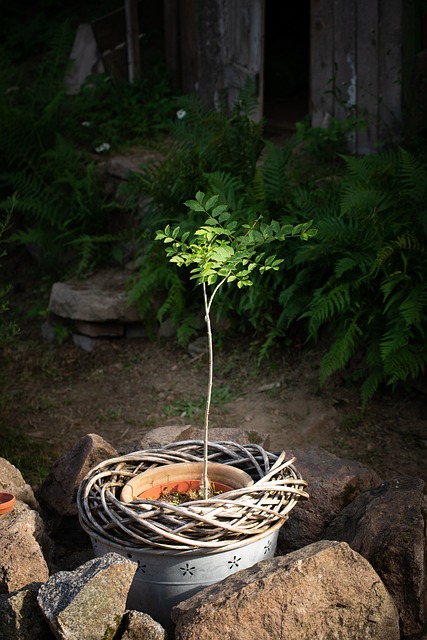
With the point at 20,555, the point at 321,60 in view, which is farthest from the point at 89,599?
the point at 321,60

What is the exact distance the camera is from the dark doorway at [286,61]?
9641mm

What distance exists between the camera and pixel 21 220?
806cm

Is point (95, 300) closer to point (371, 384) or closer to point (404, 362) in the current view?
point (371, 384)

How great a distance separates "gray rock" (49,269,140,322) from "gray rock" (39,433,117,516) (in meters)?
2.91

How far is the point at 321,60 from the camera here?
6938mm

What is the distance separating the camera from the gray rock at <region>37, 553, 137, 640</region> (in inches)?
93.0

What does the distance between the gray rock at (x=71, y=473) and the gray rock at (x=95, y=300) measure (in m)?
2.91

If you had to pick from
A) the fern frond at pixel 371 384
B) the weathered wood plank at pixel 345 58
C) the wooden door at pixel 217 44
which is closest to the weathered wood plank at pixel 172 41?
the wooden door at pixel 217 44

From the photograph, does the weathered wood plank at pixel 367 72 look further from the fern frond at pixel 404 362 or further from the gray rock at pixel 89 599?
the gray rock at pixel 89 599

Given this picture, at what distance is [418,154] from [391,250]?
1.67m

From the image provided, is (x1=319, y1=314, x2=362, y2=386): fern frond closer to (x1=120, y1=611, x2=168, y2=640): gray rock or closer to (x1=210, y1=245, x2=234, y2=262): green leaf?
(x1=210, y1=245, x2=234, y2=262): green leaf

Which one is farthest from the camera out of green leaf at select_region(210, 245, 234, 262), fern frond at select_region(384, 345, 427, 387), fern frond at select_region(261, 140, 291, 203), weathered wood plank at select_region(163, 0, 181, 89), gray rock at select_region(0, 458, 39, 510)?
weathered wood plank at select_region(163, 0, 181, 89)

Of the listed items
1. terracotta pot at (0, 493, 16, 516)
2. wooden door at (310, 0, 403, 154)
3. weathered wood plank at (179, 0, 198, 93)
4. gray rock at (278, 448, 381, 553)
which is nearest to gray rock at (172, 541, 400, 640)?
gray rock at (278, 448, 381, 553)

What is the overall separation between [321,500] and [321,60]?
4834 mm
